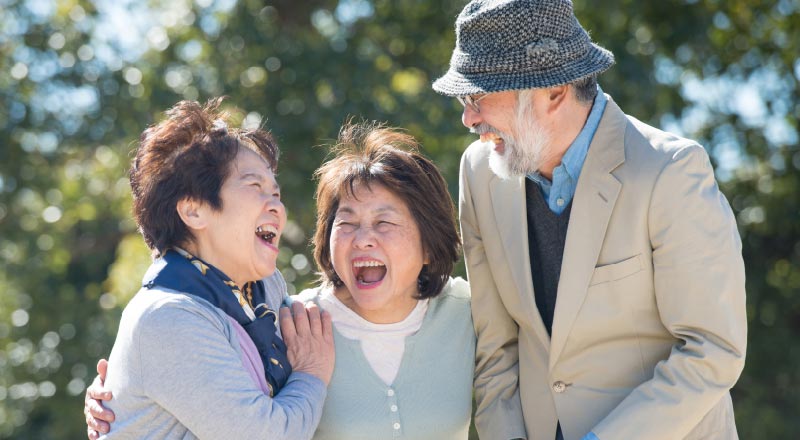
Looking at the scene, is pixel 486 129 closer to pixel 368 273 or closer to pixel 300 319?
pixel 368 273

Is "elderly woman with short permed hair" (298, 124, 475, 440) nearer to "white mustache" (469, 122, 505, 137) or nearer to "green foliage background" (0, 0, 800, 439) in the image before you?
"white mustache" (469, 122, 505, 137)

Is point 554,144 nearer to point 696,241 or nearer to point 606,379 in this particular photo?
point 696,241

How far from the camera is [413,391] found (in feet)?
9.71

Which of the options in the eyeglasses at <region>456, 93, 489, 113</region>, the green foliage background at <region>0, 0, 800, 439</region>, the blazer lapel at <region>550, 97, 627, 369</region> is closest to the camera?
the blazer lapel at <region>550, 97, 627, 369</region>

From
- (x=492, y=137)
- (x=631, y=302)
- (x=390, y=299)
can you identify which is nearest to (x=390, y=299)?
(x=390, y=299)

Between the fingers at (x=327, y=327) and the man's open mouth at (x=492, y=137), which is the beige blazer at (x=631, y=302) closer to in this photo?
the man's open mouth at (x=492, y=137)

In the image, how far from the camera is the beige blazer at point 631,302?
2.67 metres

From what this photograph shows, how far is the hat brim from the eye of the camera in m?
2.74

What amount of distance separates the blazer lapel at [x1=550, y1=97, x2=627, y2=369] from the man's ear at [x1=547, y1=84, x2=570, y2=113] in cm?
16

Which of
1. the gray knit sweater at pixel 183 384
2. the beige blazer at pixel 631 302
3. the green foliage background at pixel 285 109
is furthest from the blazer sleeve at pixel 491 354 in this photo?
the green foliage background at pixel 285 109

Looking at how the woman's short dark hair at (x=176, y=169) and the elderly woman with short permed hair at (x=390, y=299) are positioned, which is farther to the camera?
the elderly woman with short permed hair at (x=390, y=299)

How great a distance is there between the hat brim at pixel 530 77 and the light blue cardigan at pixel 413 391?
0.74 metres

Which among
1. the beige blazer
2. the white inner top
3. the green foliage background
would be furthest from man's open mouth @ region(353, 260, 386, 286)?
the green foliage background

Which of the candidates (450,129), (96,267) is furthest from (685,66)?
(96,267)
